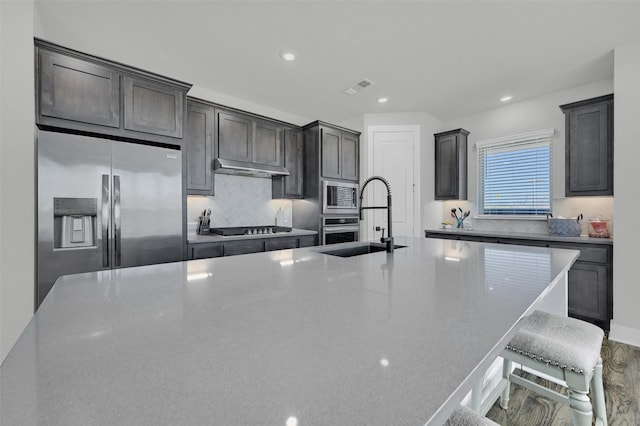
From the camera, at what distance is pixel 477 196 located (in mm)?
4336

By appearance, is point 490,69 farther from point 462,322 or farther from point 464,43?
point 462,322

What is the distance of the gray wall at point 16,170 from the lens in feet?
6.22

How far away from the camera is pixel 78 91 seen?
7.47 ft

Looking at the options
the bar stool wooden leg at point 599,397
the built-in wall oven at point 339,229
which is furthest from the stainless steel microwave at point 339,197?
the bar stool wooden leg at point 599,397

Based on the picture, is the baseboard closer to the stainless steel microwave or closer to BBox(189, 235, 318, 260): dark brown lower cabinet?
the stainless steel microwave

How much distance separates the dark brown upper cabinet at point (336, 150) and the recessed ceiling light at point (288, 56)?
3.96 feet

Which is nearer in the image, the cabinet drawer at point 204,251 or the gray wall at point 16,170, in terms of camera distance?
the gray wall at point 16,170

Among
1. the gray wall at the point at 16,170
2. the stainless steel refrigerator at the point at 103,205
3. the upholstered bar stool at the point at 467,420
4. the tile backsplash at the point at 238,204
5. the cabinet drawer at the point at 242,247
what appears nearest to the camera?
the upholstered bar stool at the point at 467,420

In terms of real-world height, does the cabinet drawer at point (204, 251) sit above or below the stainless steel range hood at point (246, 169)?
below

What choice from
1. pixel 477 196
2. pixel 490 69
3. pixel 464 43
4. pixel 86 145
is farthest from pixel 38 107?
pixel 477 196

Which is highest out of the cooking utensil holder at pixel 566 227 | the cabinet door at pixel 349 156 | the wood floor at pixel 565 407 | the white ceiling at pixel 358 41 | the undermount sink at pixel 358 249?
the white ceiling at pixel 358 41

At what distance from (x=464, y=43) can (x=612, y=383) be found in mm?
2851

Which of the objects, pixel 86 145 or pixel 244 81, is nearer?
pixel 86 145

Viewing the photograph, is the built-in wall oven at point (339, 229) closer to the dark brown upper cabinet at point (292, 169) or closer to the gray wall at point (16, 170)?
the dark brown upper cabinet at point (292, 169)
